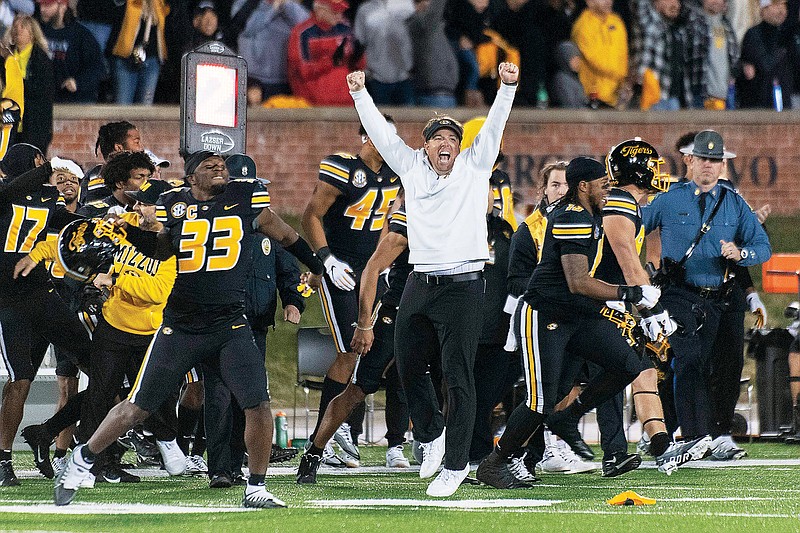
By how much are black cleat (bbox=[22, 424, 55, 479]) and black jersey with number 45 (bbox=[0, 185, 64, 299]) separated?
929mm

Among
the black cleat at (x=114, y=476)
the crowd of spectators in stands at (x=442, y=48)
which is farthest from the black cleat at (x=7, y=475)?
the crowd of spectators in stands at (x=442, y=48)

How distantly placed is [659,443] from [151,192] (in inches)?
146

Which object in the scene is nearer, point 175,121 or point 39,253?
point 39,253

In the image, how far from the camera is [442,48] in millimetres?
19812

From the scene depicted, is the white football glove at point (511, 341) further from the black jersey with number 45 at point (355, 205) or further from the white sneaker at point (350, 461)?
the white sneaker at point (350, 461)

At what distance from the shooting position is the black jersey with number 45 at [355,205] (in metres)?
11.0

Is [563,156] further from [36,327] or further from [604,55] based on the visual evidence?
[36,327]

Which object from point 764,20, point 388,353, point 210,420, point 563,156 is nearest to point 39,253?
point 210,420

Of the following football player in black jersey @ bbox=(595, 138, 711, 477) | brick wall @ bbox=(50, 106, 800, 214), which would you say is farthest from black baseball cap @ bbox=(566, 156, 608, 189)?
brick wall @ bbox=(50, 106, 800, 214)

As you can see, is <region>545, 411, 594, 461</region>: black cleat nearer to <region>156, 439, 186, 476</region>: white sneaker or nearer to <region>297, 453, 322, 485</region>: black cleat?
<region>297, 453, 322, 485</region>: black cleat

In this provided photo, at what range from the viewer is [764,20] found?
833 inches

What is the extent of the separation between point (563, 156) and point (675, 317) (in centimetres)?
941

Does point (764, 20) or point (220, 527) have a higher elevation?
point (764, 20)

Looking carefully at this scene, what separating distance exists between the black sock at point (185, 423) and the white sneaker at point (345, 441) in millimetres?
970
